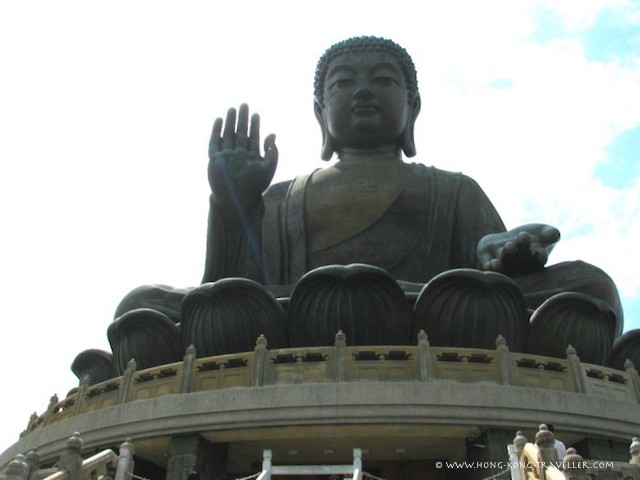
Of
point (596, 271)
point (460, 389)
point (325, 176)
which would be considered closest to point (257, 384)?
point (460, 389)

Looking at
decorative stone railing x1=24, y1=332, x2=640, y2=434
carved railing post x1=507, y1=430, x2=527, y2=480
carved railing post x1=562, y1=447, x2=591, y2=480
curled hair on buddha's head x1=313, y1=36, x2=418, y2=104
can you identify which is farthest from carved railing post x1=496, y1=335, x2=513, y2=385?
curled hair on buddha's head x1=313, y1=36, x2=418, y2=104

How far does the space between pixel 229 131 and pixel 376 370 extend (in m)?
4.51

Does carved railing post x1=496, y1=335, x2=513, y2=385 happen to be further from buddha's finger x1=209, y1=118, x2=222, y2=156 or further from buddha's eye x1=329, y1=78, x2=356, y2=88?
buddha's eye x1=329, y1=78, x2=356, y2=88

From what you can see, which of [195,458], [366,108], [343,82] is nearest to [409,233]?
[366,108]

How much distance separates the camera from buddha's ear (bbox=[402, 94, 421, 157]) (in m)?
14.2

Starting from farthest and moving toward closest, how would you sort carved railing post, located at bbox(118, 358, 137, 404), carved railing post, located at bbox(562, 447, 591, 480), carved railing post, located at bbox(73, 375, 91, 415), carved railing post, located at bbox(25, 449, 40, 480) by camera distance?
Answer: carved railing post, located at bbox(73, 375, 91, 415) → carved railing post, located at bbox(118, 358, 137, 404) → carved railing post, located at bbox(25, 449, 40, 480) → carved railing post, located at bbox(562, 447, 591, 480)

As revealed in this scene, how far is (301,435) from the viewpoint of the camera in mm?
7586

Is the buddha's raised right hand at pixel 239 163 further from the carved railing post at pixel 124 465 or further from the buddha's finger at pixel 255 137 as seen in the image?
the carved railing post at pixel 124 465

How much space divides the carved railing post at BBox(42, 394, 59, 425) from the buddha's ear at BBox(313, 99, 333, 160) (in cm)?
675

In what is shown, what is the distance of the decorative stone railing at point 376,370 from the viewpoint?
7789mm

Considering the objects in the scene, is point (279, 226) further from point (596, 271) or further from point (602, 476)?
point (602, 476)

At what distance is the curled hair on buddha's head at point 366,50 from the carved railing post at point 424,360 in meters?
7.20

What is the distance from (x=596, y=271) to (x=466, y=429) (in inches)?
149

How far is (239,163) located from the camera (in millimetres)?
10703
